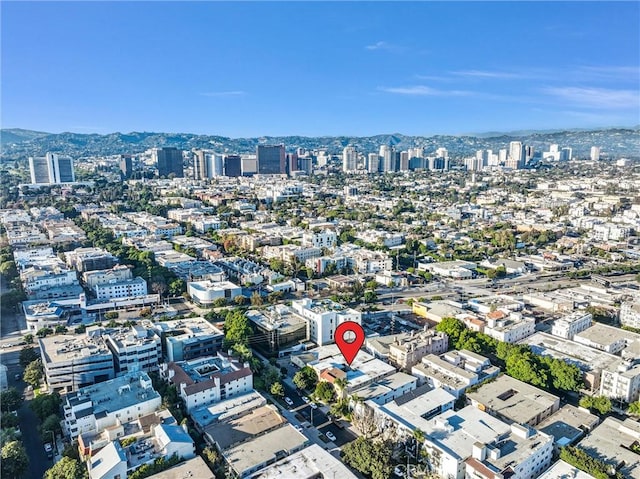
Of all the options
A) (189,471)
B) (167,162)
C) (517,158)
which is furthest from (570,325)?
(517,158)

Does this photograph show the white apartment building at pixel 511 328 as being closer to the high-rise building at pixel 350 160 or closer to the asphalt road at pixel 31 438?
the asphalt road at pixel 31 438

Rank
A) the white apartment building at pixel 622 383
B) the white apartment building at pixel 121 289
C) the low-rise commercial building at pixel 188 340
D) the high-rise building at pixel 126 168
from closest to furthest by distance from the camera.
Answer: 1. the white apartment building at pixel 622 383
2. the low-rise commercial building at pixel 188 340
3. the white apartment building at pixel 121 289
4. the high-rise building at pixel 126 168

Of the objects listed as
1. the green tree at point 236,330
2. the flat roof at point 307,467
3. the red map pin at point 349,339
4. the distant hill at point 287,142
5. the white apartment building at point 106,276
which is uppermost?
the distant hill at point 287,142

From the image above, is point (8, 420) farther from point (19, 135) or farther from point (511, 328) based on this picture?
point (19, 135)

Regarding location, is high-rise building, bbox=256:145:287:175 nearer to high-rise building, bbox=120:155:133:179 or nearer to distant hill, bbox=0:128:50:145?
high-rise building, bbox=120:155:133:179

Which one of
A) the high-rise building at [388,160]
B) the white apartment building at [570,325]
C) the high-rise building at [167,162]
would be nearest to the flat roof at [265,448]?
the white apartment building at [570,325]

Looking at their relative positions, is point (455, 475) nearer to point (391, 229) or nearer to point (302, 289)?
point (302, 289)

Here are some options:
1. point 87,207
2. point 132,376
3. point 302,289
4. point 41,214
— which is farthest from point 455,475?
point 87,207
